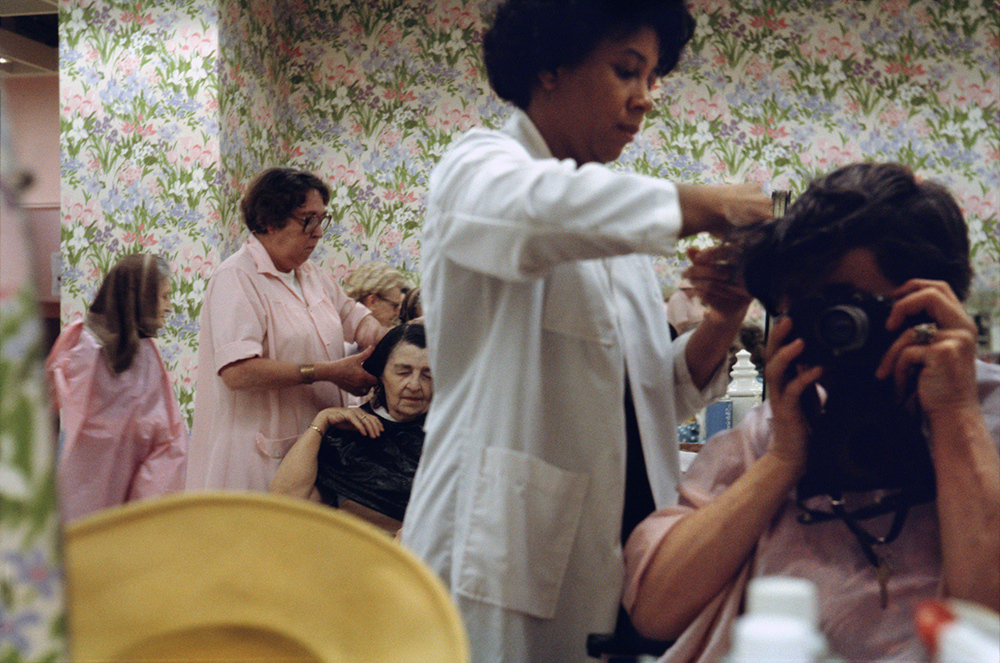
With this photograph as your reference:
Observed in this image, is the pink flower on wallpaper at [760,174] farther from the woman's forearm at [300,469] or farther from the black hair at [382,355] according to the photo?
the woman's forearm at [300,469]

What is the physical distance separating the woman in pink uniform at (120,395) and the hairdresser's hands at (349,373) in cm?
92

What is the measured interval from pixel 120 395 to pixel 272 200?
954mm

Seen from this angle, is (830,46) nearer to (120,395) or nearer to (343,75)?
(343,75)

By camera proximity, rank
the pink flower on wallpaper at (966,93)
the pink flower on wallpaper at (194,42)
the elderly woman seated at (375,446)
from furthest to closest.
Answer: the pink flower on wallpaper at (966,93) < the pink flower on wallpaper at (194,42) < the elderly woman seated at (375,446)

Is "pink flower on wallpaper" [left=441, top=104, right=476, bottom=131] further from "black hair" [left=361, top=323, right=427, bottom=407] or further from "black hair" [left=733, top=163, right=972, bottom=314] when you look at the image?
"black hair" [left=733, top=163, right=972, bottom=314]

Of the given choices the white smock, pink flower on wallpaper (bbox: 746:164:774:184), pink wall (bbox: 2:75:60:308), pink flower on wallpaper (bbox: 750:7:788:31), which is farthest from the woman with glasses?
pink flower on wallpaper (bbox: 750:7:788:31)

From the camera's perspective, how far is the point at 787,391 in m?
0.87

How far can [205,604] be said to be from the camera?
1.70 ft

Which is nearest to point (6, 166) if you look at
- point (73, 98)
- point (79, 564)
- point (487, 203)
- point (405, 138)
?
point (79, 564)

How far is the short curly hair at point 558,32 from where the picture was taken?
0.98 metres

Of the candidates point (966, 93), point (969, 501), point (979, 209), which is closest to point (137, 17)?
point (979, 209)

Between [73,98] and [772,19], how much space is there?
3.27 metres

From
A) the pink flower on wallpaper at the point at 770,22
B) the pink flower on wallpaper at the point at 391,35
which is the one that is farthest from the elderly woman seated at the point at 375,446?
the pink flower on wallpaper at the point at 770,22

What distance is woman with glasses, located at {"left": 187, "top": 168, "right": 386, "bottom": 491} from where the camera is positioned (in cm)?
234
